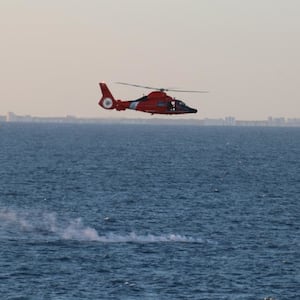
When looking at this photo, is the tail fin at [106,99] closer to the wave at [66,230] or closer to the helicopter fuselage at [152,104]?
the helicopter fuselage at [152,104]

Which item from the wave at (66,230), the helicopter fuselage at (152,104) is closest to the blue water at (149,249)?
the wave at (66,230)

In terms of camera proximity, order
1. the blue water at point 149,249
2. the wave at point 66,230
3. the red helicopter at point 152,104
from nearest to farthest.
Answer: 1. the red helicopter at point 152,104
2. the blue water at point 149,249
3. the wave at point 66,230

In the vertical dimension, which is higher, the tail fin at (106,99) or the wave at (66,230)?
the tail fin at (106,99)

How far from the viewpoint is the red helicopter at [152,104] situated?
76312mm

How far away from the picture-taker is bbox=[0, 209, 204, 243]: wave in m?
139

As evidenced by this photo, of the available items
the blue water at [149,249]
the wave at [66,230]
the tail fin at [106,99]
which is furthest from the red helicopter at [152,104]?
the wave at [66,230]

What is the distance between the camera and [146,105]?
7669cm

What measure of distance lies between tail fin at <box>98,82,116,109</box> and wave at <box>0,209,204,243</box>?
59213 mm

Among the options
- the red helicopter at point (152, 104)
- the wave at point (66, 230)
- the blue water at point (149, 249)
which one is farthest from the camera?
the wave at point (66, 230)

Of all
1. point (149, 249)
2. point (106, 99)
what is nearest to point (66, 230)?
point (149, 249)

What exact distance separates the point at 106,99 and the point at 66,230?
7206cm

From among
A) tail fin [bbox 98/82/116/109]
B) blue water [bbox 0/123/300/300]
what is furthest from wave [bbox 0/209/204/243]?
tail fin [bbox 98/82/116/109]

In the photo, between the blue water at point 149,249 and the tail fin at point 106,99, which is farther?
the blue water at point 149,249

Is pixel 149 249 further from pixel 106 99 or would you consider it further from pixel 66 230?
pixel 106 99
